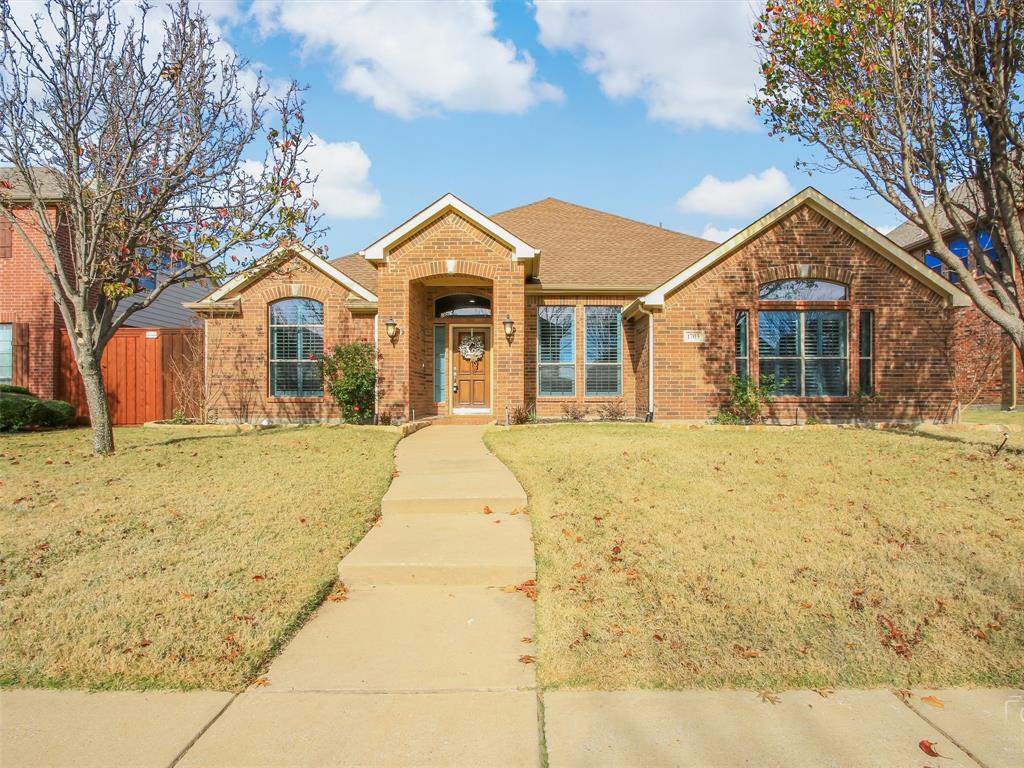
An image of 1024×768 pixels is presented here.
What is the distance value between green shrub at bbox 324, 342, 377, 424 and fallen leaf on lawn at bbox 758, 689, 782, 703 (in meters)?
10.9

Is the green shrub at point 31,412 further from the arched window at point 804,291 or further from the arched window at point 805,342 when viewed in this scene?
the arched window at point 804,291

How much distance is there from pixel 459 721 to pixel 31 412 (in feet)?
47.2

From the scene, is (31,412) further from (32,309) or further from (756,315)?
(756,315)

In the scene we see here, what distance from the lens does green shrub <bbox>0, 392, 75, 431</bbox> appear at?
42.2 feet

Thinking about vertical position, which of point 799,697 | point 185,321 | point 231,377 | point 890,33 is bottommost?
point 799,697

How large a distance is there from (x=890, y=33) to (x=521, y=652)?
9420 mm

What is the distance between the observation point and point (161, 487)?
7.09m

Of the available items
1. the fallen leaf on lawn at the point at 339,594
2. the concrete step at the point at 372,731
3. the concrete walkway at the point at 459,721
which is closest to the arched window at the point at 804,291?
the concrete walkway at the point at 459,721

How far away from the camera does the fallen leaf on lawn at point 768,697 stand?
3037 mm

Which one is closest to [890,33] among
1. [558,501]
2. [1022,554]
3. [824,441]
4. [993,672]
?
[824,441]

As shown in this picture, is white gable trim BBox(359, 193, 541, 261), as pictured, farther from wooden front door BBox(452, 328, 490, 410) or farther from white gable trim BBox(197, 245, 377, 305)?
wooden front door BBox(452, 328, 490, 410)

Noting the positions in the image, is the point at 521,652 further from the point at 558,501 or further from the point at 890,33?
the point at 890,33

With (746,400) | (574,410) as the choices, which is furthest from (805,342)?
(574,410)

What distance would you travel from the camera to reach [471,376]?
14914 mm
